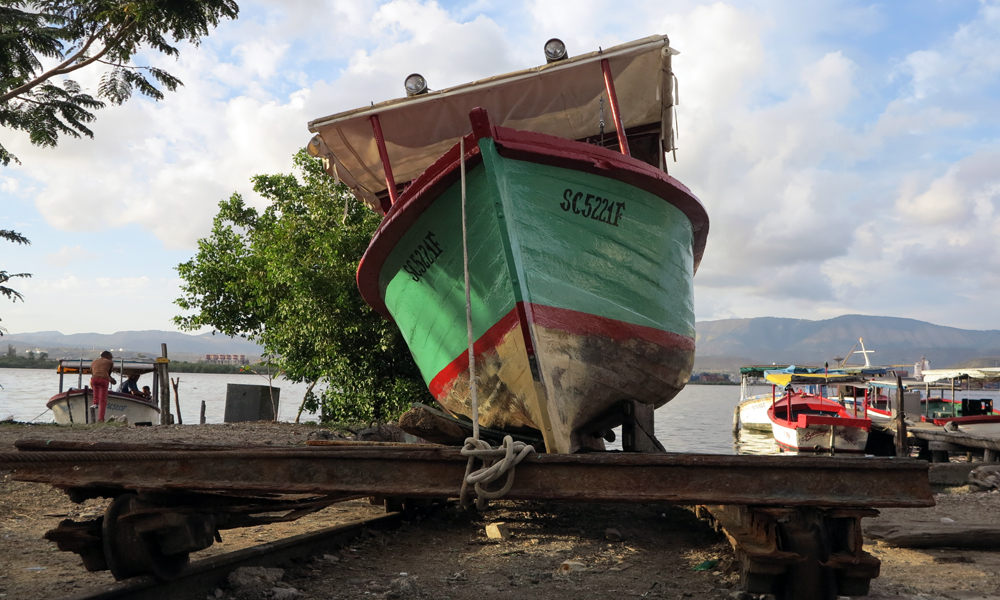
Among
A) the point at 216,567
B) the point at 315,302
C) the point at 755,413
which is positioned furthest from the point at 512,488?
the point at 755,413

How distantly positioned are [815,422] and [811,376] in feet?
13.0

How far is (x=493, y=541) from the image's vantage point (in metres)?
5.18

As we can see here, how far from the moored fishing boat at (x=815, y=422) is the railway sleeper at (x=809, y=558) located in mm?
18361

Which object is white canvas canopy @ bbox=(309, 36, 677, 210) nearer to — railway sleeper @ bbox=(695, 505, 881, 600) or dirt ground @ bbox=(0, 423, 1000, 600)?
dirt ground @ bbox=(0, 423, 1000, 600)

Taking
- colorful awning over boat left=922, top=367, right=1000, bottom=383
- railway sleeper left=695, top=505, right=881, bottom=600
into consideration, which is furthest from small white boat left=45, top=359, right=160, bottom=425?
colorful awning over boat left=922, top=367, right=1000, bottom=383

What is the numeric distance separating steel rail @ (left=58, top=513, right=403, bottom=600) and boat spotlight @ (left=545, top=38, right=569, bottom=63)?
13.5 ft

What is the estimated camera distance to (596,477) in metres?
2.93

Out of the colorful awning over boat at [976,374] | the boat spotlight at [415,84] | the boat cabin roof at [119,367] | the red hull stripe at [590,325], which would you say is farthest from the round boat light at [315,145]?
the colorful awning over boat at [976,374]

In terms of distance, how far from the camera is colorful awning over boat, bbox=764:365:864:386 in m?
22.9

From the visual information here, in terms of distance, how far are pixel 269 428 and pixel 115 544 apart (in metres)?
9.26

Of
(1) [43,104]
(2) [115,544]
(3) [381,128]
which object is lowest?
(2) [115,544]

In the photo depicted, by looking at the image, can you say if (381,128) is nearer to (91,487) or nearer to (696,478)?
(91,487)

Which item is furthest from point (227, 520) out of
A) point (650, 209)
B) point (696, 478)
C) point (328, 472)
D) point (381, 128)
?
point (381, 128)

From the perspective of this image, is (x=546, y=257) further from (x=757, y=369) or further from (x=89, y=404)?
(x=757, y=369)
